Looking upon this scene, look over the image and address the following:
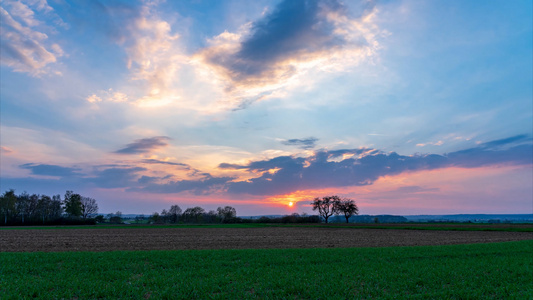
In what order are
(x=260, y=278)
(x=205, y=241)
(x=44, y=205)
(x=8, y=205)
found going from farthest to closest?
(x=44, y=205) < (x=8, y=205) < (x=205, y=241) < (x=260, y=278)

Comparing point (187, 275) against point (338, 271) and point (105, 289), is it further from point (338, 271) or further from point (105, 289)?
point (338, 271)

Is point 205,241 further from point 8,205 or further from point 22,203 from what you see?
point 22,203

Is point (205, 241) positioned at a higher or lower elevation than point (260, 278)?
lower

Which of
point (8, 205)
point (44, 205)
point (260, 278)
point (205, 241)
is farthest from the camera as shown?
point (44, 205)

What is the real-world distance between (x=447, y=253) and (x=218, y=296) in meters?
22.3

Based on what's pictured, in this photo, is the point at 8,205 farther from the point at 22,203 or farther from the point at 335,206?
the point at 335,206

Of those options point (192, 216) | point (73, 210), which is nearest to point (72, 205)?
point (73, 210)

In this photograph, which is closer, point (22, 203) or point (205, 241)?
point (205, 241)

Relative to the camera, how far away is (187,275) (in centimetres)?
1630

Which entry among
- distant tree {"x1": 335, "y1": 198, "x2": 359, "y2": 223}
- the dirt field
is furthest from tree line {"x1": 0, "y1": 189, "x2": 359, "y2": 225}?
the dirt field

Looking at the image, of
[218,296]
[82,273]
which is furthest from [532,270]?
[82,273]

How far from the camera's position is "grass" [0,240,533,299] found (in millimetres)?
12844

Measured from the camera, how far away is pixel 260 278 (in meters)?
15.5

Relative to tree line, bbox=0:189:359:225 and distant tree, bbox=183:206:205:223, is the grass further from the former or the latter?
distant tree, bbox=183:206:205:223
